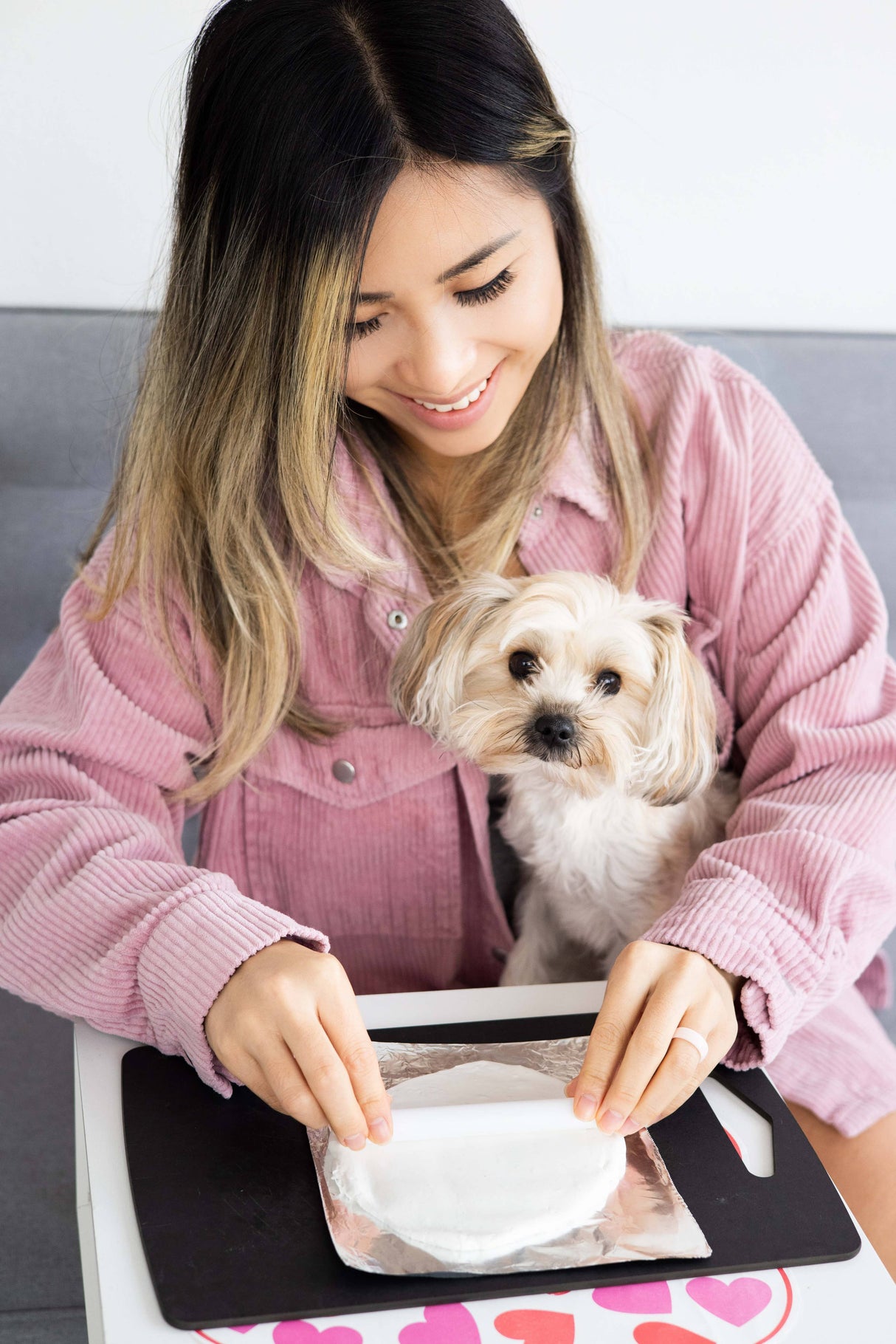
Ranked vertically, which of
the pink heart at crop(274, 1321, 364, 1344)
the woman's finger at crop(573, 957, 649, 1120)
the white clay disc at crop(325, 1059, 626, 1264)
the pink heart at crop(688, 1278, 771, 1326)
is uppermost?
the woman's finger at crop(573, 957, 649, 1120)

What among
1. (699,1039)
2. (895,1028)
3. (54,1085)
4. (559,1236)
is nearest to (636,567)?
(699,1039)

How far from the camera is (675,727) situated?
109 centimetres

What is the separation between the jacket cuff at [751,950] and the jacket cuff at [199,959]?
307 mm

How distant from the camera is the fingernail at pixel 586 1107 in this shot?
0.81 metres

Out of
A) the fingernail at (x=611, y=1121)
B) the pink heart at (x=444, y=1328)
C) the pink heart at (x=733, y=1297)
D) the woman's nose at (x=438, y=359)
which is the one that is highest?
the woman's nose at (x=438, y=359)

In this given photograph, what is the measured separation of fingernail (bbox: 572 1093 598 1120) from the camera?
814mm

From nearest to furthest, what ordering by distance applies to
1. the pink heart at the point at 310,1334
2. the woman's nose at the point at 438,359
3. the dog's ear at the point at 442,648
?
the pink heart at the point at 310,1334, the woman's nose at the point at 438,359, the dog's ear at the point at 442,648

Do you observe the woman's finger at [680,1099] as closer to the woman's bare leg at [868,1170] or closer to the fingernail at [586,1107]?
the fingernail at [586,1107]

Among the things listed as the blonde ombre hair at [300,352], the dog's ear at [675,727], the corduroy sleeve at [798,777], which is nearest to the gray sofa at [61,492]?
the blonde ombre hair at [300,352]

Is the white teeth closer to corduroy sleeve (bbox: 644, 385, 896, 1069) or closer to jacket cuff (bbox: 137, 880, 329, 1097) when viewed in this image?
corduroy sleeve (bbox: 644, 385, 896, 1069)

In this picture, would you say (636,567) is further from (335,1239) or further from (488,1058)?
(335,1239)

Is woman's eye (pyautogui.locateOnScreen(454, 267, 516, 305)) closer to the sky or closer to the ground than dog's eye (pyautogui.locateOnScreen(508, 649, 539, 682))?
closer to the sky

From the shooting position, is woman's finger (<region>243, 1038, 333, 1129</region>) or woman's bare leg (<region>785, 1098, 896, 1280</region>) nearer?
woman's finger (<region>243, 1038, 333, 1129</region>)

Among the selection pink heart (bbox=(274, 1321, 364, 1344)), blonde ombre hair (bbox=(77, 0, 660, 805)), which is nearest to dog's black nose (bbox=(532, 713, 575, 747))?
blonde ombre hair (bbox=(77, 0, 660, 805))
